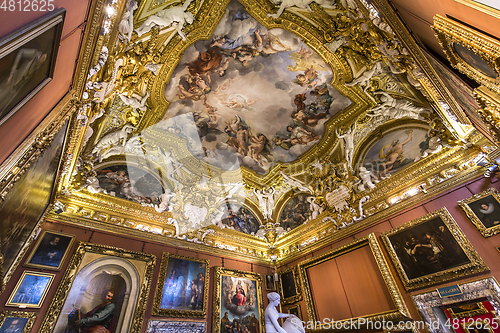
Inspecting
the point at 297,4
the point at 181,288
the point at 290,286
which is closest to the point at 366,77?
the point at 297,4

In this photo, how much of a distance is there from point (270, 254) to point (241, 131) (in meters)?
6.69

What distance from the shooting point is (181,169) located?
11.1m

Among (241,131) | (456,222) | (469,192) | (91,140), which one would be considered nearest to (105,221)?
(91,140)

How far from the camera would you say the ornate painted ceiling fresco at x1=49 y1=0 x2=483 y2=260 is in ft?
22.0

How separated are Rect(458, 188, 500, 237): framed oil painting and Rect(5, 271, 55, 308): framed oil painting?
11688mm

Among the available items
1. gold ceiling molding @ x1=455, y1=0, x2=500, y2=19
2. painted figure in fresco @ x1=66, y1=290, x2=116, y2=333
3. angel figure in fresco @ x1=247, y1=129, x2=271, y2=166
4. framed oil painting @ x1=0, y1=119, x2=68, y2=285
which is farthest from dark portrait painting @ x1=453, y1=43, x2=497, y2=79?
painted figure in fresco @ x1=66, y1=290, x2=116, y2=333

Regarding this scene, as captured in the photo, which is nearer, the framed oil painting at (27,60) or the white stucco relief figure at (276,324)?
the framed oil painting at (27,60)

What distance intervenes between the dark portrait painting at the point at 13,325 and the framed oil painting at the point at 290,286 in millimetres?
8825

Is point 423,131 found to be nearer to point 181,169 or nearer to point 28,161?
point 181,169

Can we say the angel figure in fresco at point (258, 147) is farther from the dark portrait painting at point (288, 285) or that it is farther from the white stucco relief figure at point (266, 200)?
the dark portrait painting at point (288, 285)

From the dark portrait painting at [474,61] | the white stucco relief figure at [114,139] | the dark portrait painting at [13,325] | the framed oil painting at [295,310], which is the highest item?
the white stucco relief figure at [114,139]

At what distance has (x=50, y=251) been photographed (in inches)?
249

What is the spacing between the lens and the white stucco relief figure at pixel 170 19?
622cm

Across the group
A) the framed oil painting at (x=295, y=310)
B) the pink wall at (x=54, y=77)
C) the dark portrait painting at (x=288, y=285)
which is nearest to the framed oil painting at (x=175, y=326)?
the framed oil painting at (x=295, y=310)
